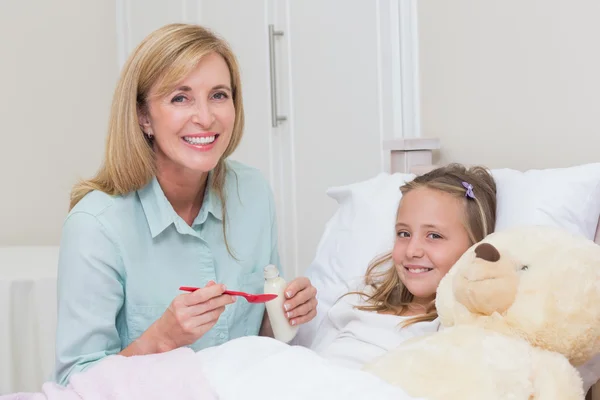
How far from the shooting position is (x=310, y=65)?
274 centimetres

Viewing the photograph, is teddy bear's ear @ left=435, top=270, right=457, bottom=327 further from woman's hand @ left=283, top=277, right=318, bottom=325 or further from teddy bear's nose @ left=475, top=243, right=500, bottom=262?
woman's hand @ left=283, top=277, right=318, bottom=325

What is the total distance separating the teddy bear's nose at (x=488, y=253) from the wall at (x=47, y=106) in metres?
2.43

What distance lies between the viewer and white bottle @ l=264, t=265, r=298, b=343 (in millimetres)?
1467

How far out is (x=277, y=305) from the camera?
1.47 m

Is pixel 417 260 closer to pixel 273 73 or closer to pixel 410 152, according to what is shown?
pixel 410 152

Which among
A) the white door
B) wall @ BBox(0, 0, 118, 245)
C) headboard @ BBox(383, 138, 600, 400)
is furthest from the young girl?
wall @ BBox(0, 0, 118, 245)

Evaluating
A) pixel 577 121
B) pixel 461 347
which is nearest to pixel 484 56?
pixel 577 121

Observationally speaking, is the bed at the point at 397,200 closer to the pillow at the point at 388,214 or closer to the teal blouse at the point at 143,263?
the pillow at the point at 388,214

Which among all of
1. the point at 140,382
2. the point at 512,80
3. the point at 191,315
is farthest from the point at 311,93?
the point at 140,382

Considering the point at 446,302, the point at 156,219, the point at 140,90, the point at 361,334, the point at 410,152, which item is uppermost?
the point at 140,90

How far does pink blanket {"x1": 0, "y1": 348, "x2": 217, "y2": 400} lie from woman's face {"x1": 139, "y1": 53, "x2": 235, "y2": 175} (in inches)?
18.8

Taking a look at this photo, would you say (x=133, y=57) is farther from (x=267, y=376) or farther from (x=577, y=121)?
(x=577, y=121)

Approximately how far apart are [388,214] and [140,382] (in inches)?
31.0

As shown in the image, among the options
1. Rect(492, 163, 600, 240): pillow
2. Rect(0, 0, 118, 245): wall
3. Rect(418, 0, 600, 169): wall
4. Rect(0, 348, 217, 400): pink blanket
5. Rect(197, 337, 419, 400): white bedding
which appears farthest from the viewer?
Rect(0, 0, 118, 245): wall
